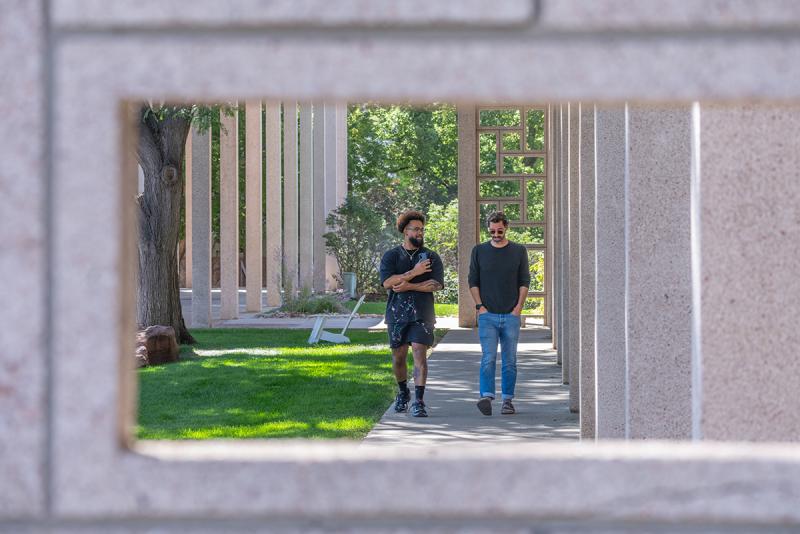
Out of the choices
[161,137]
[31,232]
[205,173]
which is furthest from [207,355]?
[31,232]

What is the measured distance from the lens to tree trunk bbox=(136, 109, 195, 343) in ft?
60.3

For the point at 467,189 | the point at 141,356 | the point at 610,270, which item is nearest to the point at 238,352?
the point at 141,356

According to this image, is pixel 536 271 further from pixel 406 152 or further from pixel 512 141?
pixel 406 152

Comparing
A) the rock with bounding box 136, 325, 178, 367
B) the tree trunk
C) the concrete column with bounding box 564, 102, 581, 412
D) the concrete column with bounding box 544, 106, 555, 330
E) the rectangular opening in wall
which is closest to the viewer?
the concrete column with bounding box 564, 102, 581, 412

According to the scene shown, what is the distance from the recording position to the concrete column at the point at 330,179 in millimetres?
36594

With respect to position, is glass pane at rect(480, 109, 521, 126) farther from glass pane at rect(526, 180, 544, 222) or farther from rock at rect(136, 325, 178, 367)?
rock at rect(136, 325, 178, 367)

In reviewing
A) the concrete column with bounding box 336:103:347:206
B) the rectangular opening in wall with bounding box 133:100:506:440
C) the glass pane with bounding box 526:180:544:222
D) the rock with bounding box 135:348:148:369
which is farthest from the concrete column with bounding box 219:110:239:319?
the glass pane with bounding box 526:180:544:222

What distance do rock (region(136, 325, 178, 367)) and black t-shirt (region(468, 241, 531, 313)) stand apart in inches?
253

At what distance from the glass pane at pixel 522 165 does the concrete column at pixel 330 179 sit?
25.2ft

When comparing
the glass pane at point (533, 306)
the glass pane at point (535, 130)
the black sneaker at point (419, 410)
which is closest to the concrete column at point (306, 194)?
the glass pane at point (533, 306)

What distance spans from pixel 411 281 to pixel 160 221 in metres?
8.53

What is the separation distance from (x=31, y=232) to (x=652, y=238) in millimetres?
3321

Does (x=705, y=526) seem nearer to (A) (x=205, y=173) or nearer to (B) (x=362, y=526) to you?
(B) (x=362, y=526)
